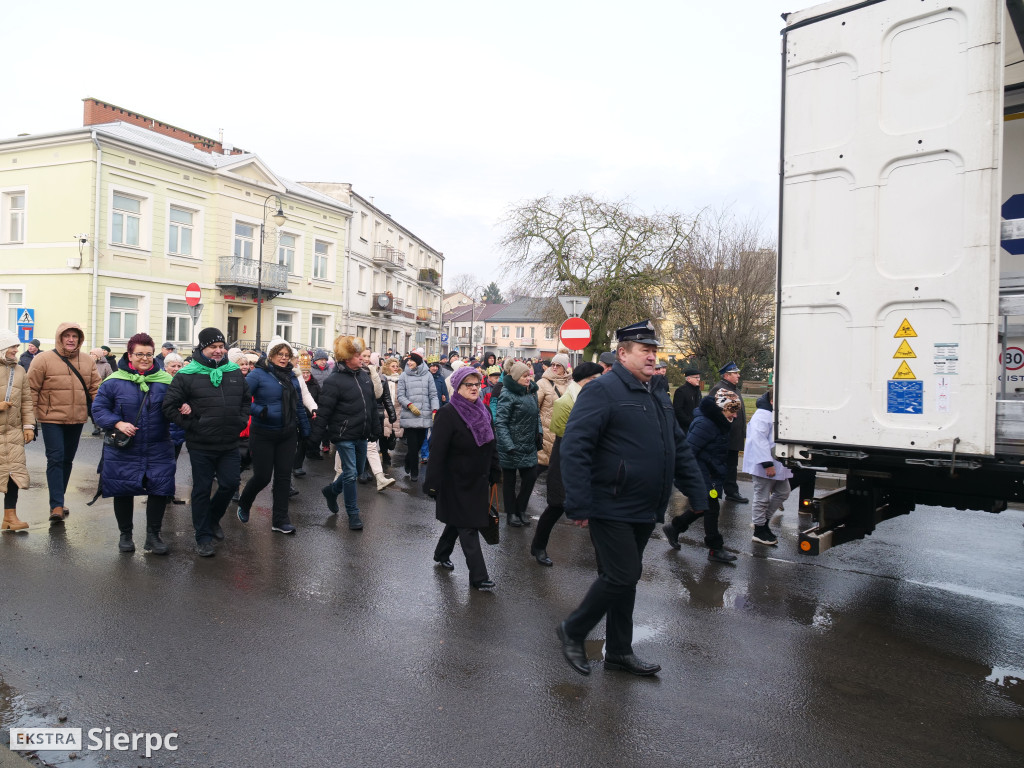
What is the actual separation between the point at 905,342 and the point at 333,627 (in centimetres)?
415

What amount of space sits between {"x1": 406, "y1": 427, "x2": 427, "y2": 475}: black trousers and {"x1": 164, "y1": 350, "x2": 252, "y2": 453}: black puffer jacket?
439 cm

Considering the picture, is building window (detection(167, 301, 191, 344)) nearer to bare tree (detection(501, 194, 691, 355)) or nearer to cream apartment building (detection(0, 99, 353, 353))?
cream apartment building (detection(0, 99, 353, 353))

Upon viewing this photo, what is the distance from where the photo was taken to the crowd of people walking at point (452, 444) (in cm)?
418

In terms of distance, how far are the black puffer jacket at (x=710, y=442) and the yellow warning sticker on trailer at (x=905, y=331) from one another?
304 centimetres

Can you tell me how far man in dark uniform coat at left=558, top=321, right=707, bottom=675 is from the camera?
13.5ft

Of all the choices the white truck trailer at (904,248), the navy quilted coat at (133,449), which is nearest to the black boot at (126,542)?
the navy quilted coat at (133,449)

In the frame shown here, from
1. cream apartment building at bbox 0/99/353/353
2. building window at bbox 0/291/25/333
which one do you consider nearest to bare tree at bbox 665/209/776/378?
cream apartment building at bbox 0/99/353/353

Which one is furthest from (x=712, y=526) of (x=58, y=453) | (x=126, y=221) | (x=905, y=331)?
(x=126, y=221)

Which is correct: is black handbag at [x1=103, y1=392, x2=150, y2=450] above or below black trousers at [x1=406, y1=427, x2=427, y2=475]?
above

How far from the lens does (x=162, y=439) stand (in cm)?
631

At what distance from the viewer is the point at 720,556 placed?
6902 mm

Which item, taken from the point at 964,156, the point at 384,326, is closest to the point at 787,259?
the point at 964,156

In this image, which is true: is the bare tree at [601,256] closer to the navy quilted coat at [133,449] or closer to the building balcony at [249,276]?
the building balcony at [249,276]

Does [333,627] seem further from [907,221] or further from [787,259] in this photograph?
[907,221]
